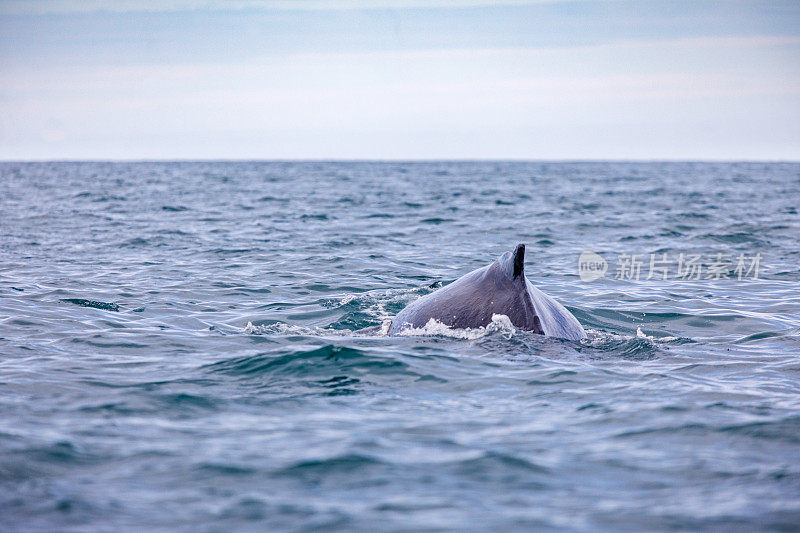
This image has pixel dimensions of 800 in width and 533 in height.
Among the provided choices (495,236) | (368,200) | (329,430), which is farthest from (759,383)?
(368,200)

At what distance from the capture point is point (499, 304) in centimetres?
843

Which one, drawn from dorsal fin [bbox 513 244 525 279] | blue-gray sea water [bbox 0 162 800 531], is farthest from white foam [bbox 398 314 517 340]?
dorsal fin [bbox 513 244 525 279]

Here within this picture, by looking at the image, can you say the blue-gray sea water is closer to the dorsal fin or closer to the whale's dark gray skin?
the whale's dark gray skin

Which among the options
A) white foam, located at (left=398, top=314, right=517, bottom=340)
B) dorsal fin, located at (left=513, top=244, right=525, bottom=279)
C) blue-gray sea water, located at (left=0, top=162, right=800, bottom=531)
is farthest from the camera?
white foam, located at (left=398, top=314, right=517, bottom=340)

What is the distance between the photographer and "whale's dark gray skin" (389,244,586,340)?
8.41m

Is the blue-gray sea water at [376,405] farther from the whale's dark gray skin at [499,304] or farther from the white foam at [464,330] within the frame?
the whale's dark gray skin at [499,304]

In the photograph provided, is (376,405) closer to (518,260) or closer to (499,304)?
(499,304)

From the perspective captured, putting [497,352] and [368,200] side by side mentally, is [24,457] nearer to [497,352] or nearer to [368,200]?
[497,352]

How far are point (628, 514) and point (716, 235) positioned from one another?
19727 millimetres

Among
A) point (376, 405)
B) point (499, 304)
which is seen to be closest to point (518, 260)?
point (499, 304)

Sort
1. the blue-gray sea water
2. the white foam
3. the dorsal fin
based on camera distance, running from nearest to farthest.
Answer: the blue-gray sea water
the dorsal fin
the white foam

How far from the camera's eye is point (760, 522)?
14.9 ft

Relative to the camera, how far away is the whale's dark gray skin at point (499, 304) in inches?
331

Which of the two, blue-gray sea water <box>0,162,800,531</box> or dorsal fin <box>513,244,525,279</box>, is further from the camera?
dorsal fin <box>513,244,525,279</box>
